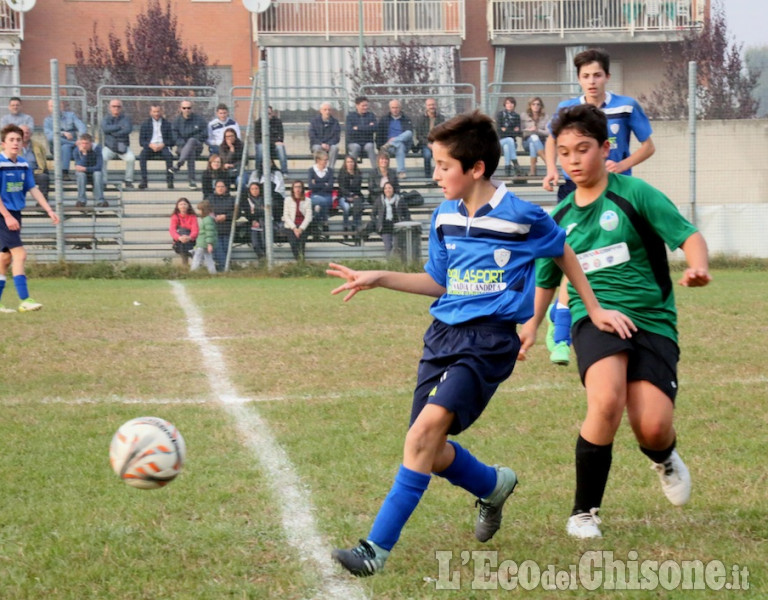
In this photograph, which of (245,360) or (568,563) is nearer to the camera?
(568,563)

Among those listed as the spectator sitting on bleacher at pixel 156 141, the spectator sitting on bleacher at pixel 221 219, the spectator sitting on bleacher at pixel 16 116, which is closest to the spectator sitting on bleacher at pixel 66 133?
the spectator sitting on bleacher at pixel 16 116

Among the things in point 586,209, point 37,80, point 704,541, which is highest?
point 37,80

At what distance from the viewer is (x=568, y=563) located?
3.82 metres

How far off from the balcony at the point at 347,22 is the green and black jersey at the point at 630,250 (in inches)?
1133

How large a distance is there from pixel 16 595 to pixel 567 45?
105 feet

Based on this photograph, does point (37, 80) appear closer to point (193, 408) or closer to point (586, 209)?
point (193, 408)

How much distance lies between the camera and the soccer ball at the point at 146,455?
408cm

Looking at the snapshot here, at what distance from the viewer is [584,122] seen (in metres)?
4.27

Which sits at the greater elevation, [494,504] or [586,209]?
[586,209]

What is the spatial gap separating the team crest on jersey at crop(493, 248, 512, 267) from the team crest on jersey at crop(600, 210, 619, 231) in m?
0.55

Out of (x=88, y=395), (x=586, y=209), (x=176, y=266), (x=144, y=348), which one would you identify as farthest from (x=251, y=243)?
(x=586, y=209)

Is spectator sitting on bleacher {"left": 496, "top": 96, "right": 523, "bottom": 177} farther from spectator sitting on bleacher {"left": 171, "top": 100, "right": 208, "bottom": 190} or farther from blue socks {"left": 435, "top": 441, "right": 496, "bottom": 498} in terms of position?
blue socks {"left": 435, "top": 441, "right": 496, "bottom": 498}

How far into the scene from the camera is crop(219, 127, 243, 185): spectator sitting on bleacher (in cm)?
1628

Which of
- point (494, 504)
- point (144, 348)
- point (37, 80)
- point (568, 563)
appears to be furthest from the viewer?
point (37, 80)
